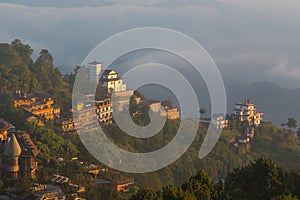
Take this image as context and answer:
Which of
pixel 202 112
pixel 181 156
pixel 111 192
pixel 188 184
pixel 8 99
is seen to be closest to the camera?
pixel 188 184

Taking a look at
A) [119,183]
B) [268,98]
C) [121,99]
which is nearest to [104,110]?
[121,99]

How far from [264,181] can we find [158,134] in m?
12.9

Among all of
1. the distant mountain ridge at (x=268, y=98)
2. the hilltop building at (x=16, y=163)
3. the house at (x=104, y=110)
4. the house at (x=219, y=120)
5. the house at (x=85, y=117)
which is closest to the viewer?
the hilltop building at (x=16, y=163)

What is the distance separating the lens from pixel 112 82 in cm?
2753

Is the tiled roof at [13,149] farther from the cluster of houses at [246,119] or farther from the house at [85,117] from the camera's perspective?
the cluster of houses at [246,119]

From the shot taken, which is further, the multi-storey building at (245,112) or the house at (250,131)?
the multi-storey building at (245,112)

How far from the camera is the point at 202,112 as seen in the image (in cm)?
3023

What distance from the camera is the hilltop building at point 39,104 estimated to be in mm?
23609

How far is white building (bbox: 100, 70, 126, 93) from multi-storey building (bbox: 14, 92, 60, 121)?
3.22 metres

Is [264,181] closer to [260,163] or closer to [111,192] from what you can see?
[260,163]

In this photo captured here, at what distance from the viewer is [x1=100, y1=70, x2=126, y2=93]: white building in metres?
27.5

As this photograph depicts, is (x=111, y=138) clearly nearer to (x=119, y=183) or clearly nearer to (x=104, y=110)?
(x=104, y=110)

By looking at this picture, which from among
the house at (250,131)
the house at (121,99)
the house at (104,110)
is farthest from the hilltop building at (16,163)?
the house at (250,131)

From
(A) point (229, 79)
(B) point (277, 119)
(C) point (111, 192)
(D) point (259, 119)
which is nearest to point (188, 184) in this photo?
(C) point (111, 192)
